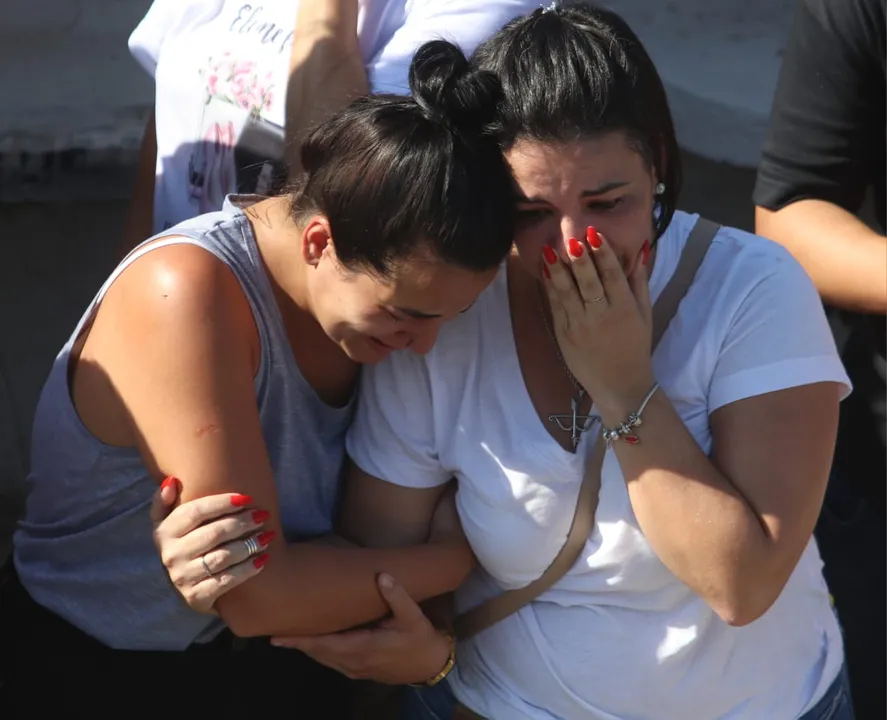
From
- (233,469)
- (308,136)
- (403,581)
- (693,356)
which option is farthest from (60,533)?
(693,356)

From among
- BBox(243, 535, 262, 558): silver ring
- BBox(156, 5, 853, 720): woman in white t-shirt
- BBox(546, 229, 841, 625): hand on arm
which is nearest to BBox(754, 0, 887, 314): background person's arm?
BBox(156, 5, 853, 720): woman in white t-shirt

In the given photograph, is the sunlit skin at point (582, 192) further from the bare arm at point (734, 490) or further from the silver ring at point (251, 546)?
the silver ring at point (251, 546)

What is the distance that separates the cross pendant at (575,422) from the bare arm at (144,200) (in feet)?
3.52

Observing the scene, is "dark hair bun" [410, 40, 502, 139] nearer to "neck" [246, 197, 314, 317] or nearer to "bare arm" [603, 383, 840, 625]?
"neck" [246, 197, 314, 317]

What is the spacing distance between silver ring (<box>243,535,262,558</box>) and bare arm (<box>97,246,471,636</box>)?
0.04 m

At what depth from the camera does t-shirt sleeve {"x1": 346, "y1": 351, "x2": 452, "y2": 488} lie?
6.72ft

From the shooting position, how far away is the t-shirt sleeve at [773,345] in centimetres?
188

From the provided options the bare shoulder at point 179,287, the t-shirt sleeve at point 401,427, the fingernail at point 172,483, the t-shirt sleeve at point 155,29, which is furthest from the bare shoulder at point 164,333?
the t-shirt sleeve at point 155,29

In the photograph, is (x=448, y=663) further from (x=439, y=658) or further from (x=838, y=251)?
(x=838, y=251)

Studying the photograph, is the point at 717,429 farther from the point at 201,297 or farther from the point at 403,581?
the point at 201,297

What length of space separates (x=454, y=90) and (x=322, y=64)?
17.3 inches

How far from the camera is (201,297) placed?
184cm

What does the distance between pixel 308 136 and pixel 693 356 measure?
2.36ft

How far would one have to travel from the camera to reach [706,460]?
186 centimetres
